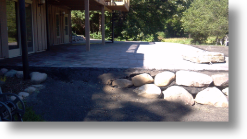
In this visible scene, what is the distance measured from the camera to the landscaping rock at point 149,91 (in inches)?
211

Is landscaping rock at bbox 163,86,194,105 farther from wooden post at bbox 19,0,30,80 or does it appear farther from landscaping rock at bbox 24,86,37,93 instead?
wooden post at bbox 19,0,30,80

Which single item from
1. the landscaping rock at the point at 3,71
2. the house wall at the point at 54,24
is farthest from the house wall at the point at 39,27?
the landscaping rock at the point at 3,71

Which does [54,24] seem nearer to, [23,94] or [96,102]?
[23,94]

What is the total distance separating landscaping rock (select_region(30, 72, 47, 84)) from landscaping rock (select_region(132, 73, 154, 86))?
2296mm

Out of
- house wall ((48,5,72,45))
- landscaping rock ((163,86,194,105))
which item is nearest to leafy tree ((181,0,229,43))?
house wall ((48,5,72,45))

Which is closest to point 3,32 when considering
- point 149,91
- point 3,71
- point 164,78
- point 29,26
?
point 29,26

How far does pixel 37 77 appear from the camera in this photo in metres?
5.62

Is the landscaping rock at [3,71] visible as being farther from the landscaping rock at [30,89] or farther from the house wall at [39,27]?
the house wall at [39,27]

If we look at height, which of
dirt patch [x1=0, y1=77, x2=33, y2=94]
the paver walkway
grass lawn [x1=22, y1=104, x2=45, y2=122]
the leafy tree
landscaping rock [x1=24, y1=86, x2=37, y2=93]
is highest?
the leafy tree

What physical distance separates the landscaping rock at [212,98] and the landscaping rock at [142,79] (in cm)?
125

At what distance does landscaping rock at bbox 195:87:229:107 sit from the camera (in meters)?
5.10
